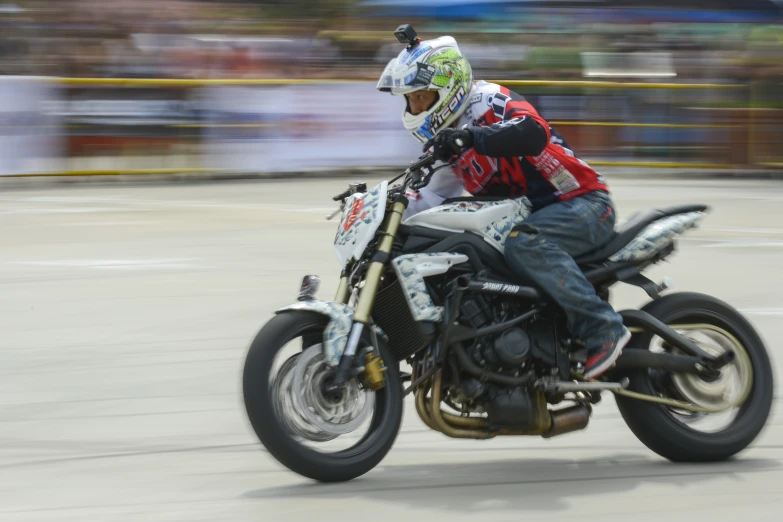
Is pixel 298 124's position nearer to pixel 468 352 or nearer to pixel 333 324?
pixel 468 352

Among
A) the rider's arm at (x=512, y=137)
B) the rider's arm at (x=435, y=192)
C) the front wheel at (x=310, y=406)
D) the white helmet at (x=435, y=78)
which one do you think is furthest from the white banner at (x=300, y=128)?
the front wheel at (x=310, y=406)

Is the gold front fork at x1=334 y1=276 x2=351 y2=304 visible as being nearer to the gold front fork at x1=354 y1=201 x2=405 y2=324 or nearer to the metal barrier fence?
the gold front fork at x1=354 y1=201 x2=405 y2=324

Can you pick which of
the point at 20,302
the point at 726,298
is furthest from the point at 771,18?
the point at 20,302

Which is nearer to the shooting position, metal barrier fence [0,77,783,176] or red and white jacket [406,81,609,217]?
red and white jacket [406,81,609,217]

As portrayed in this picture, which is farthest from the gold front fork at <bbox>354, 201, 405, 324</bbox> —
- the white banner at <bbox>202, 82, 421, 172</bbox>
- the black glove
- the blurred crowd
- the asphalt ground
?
the blurred crowd

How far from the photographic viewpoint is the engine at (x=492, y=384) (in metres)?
5.00

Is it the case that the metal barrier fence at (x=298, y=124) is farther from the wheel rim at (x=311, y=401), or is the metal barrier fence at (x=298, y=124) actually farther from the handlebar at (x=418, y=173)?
the wheel rim at (x=311, y=401)

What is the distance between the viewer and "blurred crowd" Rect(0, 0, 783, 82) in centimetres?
1806

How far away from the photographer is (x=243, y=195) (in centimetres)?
1538

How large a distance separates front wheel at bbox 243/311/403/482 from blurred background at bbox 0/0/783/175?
11893 mm

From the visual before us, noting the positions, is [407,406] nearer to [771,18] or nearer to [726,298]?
[726,298]

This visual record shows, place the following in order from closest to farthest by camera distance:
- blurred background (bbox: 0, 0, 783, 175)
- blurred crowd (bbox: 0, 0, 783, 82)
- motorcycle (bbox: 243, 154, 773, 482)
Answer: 1. motorcycle (bbox: 243, 154, 773, 482)
2. blurred background (bbox: 0, 0, 783, 175)
3. blurred crowd (bbox: 0, 0, 783, 82)

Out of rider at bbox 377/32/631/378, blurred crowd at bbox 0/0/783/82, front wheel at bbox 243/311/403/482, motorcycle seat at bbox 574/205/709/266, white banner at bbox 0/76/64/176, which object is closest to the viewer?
front wheel at bbox 243/311/403/482

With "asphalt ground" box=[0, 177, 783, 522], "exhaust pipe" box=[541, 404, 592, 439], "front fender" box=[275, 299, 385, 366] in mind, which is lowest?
"asphalt ground" box=[0, 177, 783, 522]
